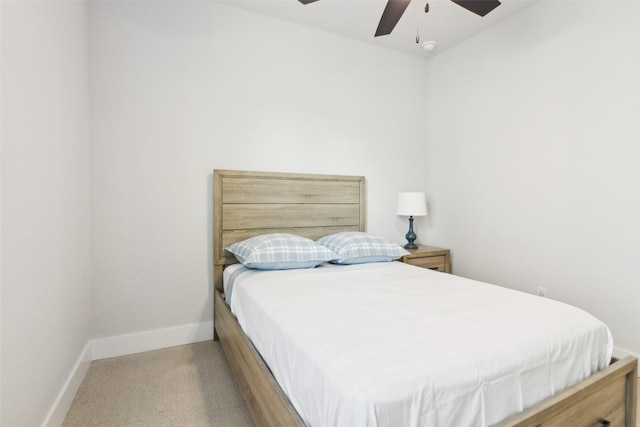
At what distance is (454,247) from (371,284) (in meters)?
1.79

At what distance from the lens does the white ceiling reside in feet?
8.39

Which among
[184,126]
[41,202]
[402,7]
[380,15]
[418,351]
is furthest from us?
[380,15]

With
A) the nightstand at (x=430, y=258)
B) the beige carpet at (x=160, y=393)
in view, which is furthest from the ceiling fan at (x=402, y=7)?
the beige carpet at (x=160, y=393)

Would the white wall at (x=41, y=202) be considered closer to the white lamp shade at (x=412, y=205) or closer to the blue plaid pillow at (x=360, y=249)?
the blue plaid pillow at (x=360, y=249)

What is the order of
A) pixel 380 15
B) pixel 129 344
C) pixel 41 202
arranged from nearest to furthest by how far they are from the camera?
pixel 41 202, pixel 129 344, pixel 380 15

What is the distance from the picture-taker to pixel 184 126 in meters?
2.46

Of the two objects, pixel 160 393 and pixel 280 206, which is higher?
pixel 280 206

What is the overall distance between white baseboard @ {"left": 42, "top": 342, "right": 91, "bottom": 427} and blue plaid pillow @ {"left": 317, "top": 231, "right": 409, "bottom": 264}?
1737 millimetres

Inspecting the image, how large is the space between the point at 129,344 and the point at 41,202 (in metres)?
1.38

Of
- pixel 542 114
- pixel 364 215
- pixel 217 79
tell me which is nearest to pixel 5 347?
pixel 217 79

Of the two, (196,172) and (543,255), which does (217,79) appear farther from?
(543,255)

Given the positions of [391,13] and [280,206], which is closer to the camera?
[391,13]

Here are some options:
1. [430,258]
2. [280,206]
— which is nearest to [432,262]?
[430,258]

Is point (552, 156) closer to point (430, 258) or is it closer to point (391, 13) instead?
point (430, 258)
